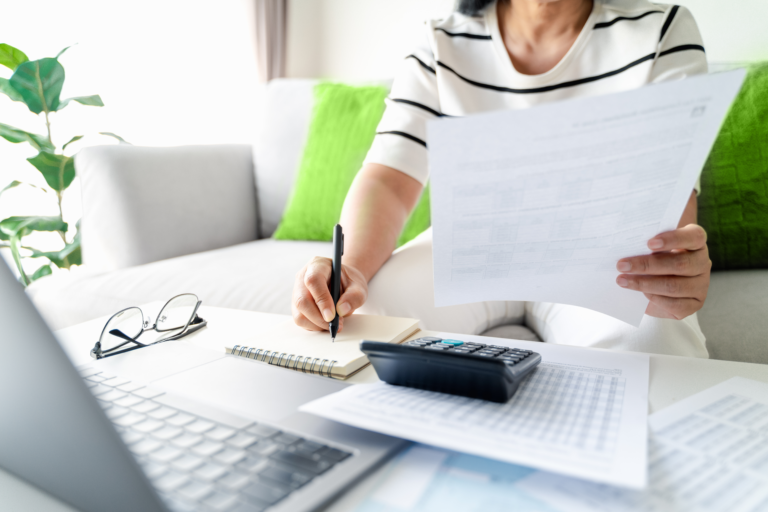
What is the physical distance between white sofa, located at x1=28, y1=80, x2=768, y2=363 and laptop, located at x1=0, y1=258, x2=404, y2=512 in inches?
15.7

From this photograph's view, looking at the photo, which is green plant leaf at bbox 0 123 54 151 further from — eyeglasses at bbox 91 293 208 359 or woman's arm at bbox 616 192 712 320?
woman's arm at bbox 616 192 712 320

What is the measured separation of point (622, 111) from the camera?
362 mm

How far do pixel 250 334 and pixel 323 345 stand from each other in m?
0.13

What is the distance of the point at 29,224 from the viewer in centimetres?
151

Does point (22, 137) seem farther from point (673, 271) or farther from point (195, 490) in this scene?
point (673, 271)

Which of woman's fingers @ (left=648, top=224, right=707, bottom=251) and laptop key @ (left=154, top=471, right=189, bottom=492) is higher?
woman's fingers @ (left=648, top=224, right=707, bottom=251)

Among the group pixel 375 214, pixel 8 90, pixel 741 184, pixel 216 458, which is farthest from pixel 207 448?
pixel 8 90

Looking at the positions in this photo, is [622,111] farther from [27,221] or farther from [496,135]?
[27,221]

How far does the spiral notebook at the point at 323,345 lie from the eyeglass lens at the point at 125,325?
16 cm

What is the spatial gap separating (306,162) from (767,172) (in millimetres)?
1154

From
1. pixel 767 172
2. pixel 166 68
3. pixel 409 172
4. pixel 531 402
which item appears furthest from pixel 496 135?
pixel 166 68

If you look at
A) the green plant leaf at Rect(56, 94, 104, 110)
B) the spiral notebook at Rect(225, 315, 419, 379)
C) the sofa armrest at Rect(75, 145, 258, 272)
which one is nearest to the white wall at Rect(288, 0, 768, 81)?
the sofa armrest at Rect(75, 145, 258, 272)

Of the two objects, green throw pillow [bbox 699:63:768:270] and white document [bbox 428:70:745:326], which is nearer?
white document [bbox 428:70:745:326]

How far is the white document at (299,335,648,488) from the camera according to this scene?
29 cm
